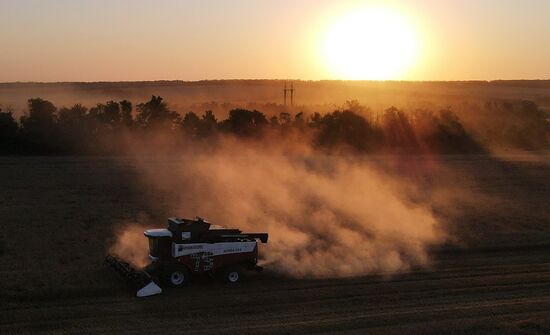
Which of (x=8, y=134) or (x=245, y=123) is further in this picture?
(x=245, y=123)

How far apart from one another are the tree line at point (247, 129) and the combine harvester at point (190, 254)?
27.7 m

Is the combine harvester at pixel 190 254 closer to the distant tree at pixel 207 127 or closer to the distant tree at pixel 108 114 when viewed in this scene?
the distant tree at pixel 108 114

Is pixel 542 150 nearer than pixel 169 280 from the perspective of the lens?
No

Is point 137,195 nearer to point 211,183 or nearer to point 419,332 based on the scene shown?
point 211,183

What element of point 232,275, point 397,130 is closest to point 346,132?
point 397,130

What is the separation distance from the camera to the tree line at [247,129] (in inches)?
1688

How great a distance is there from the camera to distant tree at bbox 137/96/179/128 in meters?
48.9

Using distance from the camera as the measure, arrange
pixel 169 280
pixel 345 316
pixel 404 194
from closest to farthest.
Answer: pixel 345 316, pixel 169 280, pixel 404 194

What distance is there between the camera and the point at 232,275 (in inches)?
667

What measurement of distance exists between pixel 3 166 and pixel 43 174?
3863mm

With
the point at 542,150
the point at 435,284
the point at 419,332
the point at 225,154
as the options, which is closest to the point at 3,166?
the point at 225,154

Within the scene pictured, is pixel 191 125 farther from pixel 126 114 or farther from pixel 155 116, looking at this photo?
pixel 126 114

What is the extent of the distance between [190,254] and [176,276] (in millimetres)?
640

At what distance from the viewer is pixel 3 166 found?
35.0 m
